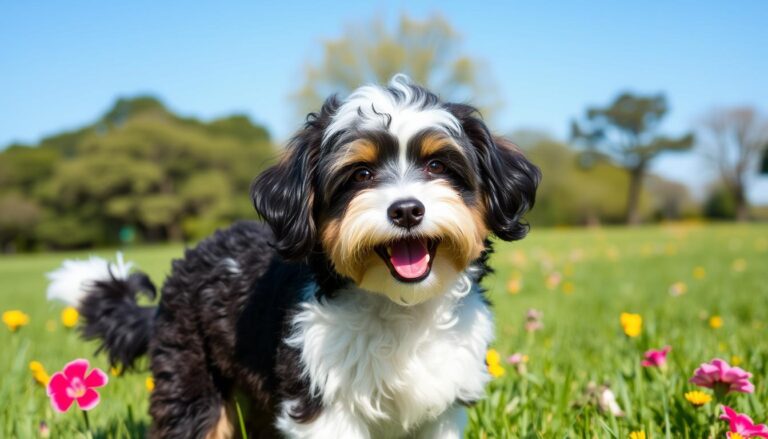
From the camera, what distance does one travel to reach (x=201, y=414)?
3141 millimetres

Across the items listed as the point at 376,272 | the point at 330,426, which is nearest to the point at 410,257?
the point at 376,272

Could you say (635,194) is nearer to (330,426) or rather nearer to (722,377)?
(722,377)

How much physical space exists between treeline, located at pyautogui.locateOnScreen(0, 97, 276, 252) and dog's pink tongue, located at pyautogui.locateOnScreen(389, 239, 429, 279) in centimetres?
4995

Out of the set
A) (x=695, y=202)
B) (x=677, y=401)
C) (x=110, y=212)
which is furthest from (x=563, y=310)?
(x=695, y=202)

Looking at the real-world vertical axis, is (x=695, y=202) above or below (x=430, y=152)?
below

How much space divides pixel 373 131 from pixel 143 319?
6.41ft

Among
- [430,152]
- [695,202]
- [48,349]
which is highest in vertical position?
[430,152]

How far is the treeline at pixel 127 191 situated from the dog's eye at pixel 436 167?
1961 inches

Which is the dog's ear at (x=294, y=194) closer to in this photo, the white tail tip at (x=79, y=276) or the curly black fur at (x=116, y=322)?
the curly black fur at (x=116, y=322)

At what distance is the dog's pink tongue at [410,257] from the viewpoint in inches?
97.9

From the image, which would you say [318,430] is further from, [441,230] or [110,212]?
[110,212]

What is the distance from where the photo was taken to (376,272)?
8.34 feet

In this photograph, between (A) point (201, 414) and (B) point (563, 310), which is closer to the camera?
(A) point (201, 414)

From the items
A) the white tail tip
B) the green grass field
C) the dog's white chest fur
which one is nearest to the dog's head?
the dog's white chest fur
